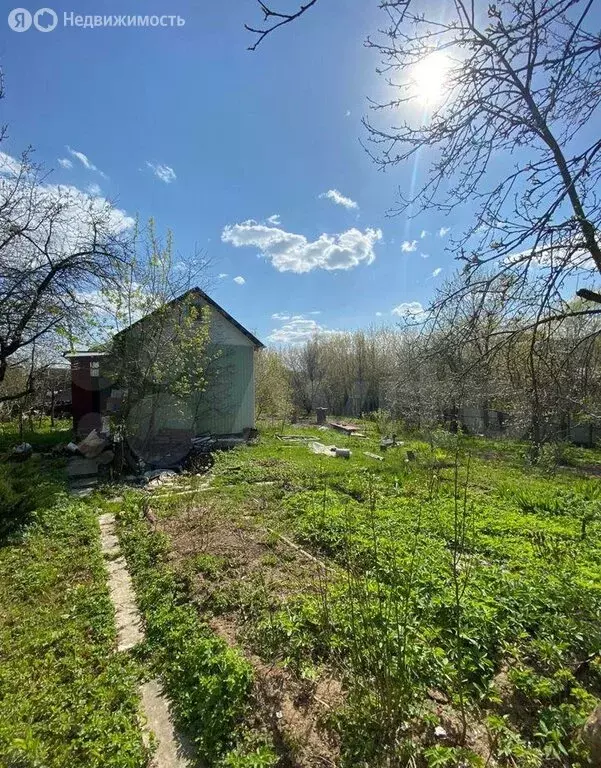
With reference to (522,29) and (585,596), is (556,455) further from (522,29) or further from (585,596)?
(522,29)

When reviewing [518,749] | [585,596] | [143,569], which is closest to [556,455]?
[585,596]

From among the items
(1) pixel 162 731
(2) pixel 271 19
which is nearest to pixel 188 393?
(1) pixel 162 731

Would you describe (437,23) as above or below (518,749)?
above

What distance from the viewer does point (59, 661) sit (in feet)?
8.64

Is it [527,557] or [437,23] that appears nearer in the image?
[437,23]

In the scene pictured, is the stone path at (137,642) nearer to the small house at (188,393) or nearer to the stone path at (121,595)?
the stone path at (121,595)

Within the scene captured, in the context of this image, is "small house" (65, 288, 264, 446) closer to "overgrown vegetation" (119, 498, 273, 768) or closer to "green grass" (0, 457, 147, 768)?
"green grass" (0, 457, 147, 768)

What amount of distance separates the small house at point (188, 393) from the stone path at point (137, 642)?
450cm

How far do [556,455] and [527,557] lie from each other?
2.12 m

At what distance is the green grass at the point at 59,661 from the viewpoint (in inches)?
76.7

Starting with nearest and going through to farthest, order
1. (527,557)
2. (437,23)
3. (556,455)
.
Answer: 1. (437,23)
2. (527,557)
3. (556,455)

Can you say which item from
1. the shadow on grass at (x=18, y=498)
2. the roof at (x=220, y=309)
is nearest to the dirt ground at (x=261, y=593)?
the shadow on grass at (x=18, y=498)

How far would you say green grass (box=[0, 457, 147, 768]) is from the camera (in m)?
1.95

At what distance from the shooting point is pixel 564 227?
2205mm
